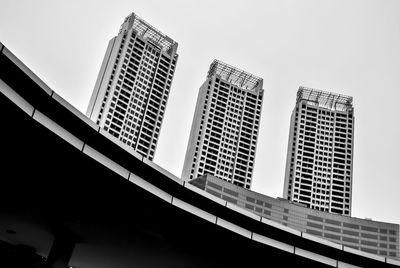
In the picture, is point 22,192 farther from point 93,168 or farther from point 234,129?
point 234,129

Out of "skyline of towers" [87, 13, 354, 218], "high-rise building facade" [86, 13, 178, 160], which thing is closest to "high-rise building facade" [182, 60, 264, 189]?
"skyline of towers" [87, 13, 354, 218]

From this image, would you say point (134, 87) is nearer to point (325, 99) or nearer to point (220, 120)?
point (220, 120)

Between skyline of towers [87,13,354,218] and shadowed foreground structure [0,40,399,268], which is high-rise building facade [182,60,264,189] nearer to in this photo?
skyline of towers [87,13,354,218]

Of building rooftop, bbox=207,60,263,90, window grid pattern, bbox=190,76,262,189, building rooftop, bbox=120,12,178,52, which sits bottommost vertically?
window grid pattern, bbox=190,76,262,189

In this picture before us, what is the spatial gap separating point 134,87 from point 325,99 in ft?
286

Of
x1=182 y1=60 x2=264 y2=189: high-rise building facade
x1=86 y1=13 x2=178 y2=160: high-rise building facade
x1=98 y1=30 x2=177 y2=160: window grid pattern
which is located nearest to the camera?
x1=86 y1=13 x2=178 y2=160: high-rise building facade

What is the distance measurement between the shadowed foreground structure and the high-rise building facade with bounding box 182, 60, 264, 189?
12605 centimetres

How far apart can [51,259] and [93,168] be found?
10390 mm

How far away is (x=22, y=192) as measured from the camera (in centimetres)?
1770

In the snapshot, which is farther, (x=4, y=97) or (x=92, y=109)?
(x=92, y=109)

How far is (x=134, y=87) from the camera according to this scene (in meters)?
152

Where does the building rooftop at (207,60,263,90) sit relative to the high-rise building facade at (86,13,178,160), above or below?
above

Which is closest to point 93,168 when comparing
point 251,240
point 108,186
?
point 108,186

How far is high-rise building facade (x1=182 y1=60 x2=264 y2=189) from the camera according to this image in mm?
155125
